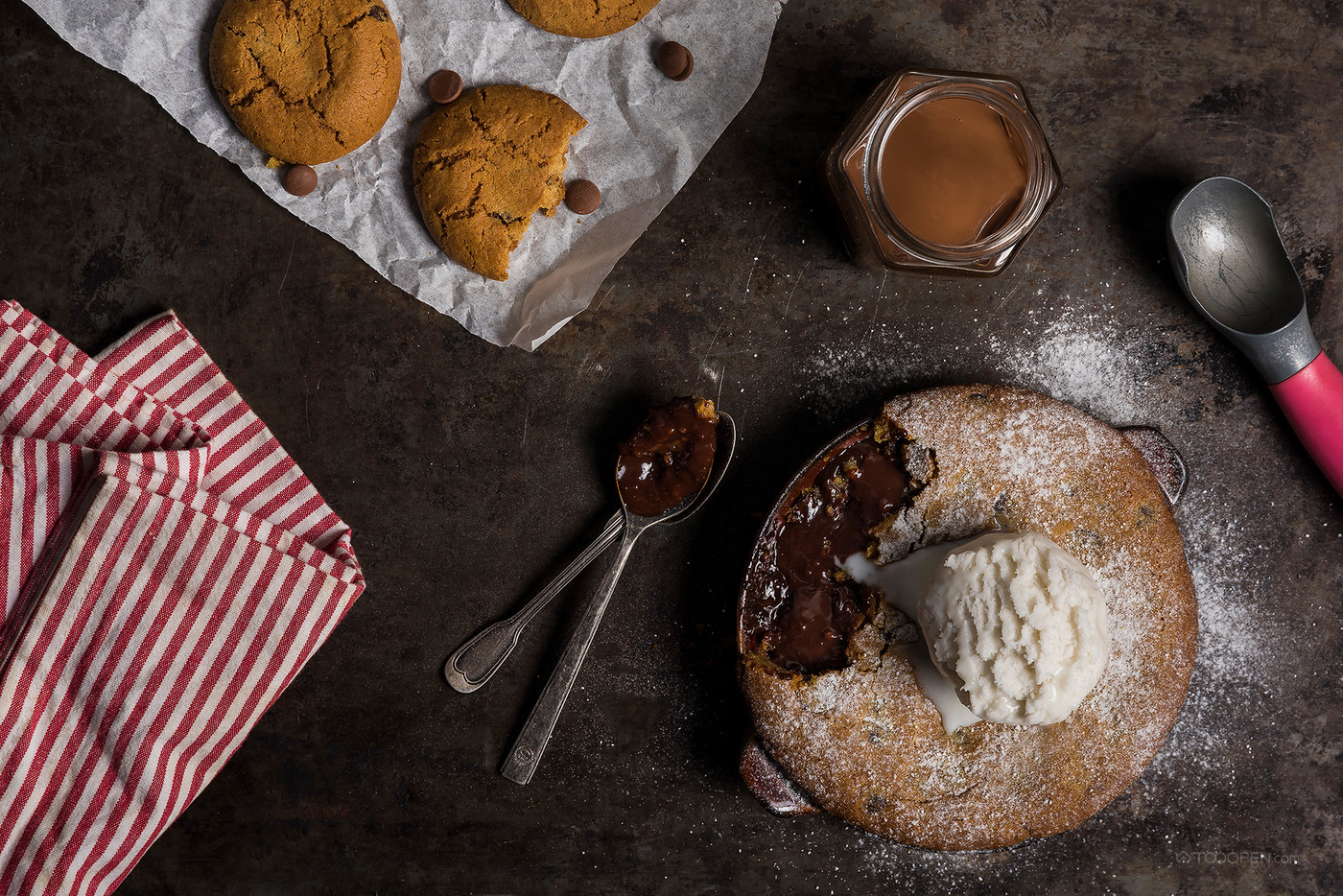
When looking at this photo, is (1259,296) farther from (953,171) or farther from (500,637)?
(500,637)

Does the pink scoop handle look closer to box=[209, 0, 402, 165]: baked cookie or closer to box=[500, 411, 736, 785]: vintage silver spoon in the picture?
box=[500, 411, 736, 785]: vintage silver spoon

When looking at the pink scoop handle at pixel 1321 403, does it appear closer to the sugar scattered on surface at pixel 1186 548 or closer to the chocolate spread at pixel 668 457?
the sugar scattered on surface at pixel 1186 548

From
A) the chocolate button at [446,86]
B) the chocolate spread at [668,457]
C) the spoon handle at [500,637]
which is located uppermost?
the chocolate button at [446,86]

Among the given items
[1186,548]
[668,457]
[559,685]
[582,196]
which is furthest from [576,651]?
[1186,548]

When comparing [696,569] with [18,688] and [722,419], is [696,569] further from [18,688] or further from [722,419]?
[18,688]

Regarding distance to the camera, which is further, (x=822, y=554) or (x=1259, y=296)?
(x=1259, y=296)

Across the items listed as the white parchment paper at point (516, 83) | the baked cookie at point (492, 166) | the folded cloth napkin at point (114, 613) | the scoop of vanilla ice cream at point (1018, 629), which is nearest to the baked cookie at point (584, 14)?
the white parchment paper at point (516, 83)

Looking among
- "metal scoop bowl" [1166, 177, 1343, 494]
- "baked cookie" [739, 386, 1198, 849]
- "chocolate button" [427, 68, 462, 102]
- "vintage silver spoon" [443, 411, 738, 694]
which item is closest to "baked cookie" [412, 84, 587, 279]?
"chocolate button" [427, 68, 462, 102]
